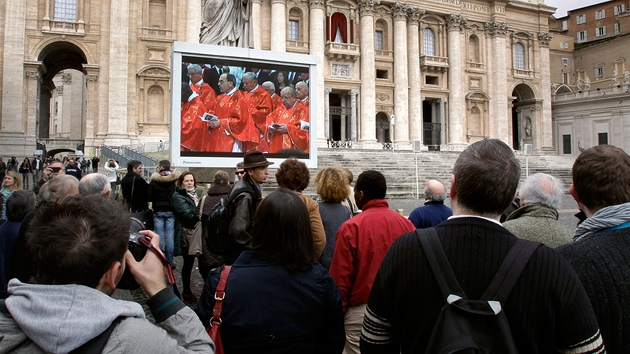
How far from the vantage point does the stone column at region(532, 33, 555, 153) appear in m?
35.8

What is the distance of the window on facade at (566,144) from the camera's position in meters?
36.8

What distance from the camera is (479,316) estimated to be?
1.44 metres

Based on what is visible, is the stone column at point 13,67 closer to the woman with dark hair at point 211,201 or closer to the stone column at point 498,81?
→ the woman with dark hair at point 211,201

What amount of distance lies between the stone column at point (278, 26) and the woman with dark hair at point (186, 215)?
74.9 ft

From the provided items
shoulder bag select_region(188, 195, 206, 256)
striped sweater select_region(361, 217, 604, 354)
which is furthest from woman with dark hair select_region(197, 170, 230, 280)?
striped sweater select_region(361, 217, 604, 354)

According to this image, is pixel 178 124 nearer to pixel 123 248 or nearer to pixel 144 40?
pixel 123 248

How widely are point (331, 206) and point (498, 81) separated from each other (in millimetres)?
33861

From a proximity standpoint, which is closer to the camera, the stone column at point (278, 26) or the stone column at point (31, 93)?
the stone column at point (31, 93)

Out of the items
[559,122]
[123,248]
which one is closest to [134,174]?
[123,248]

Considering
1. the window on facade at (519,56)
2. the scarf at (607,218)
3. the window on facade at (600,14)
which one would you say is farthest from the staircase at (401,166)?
the window on facade at (600,14)

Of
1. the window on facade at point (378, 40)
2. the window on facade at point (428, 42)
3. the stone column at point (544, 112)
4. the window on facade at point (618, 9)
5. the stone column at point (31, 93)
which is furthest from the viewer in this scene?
the window on facade at point (618, 9)

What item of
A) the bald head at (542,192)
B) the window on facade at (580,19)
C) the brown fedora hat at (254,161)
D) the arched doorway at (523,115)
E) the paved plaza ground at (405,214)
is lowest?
the paved plaza ground at (405,214)

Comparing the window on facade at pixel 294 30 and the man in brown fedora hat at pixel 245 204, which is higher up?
the window on facade at pixel 294 30

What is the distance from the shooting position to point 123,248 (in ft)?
4.99
